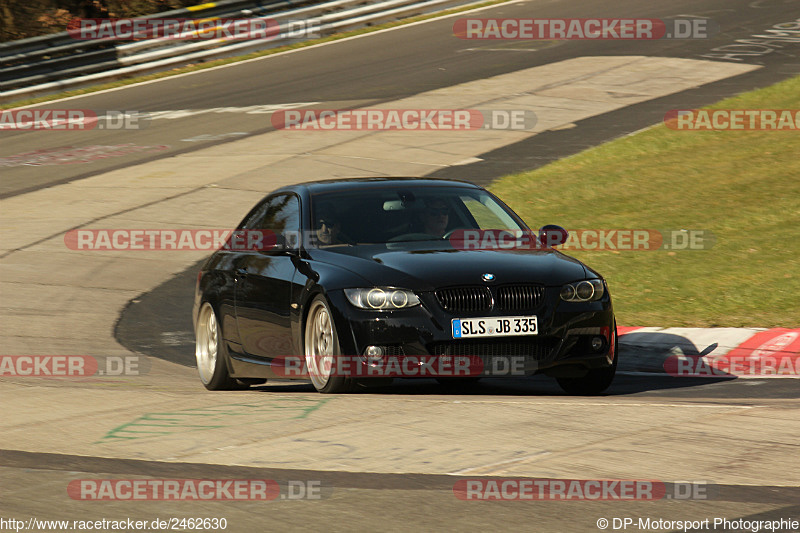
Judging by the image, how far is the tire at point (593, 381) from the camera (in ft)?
27.9

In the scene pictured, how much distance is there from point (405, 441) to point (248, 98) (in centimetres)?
2226

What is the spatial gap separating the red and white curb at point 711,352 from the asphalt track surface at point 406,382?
46 centimetres

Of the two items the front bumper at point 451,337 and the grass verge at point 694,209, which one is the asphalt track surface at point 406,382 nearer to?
the front bumper at point 451,337

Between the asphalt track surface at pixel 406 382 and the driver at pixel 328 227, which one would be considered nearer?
the asphalt track surface at pixel 406 382

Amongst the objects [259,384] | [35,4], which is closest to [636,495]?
[259,384]

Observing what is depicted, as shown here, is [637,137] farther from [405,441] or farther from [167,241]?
[405,441]

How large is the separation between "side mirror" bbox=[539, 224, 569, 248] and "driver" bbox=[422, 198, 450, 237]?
72 cm

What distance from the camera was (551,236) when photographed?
9242 millimetres

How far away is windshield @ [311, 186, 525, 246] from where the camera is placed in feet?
29.2

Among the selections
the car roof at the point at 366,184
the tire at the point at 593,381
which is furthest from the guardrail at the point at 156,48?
the tire at the point at 593,381

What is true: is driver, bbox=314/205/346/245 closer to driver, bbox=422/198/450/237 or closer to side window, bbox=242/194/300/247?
side window, bbox=242/194/300/247

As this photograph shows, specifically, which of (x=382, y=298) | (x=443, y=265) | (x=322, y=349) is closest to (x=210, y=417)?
(x=322, y=349)

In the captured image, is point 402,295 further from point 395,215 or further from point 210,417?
point 210,417

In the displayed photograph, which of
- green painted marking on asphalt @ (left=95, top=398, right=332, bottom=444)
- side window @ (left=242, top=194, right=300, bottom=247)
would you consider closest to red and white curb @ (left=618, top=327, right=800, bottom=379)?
side window @ (left=242, top=194, right=300, bottom=247)
